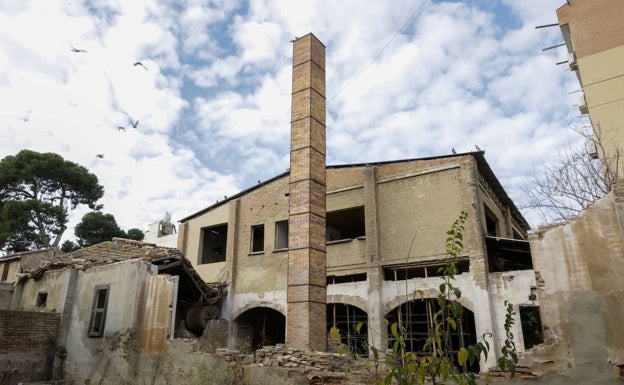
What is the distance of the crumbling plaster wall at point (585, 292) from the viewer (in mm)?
6789

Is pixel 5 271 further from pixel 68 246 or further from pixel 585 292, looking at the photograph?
pixel 585 292

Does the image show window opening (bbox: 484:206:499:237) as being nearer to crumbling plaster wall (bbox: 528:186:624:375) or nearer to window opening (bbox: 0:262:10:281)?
crumbling plaster wall (bbox: 528:186:624:375)

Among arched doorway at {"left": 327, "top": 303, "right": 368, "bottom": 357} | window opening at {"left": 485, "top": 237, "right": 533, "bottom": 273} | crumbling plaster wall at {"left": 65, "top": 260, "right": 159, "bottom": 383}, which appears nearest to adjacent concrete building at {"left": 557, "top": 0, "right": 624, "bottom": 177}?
window opening at {"left": 485, "top": 237, "right": 533, "bottom": 273}

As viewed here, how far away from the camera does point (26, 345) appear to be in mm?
12422

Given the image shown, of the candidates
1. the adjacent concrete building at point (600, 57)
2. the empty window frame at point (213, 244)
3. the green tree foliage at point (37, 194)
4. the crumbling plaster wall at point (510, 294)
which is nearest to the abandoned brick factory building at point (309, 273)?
the crumbling plaster wall at point (510, 294)

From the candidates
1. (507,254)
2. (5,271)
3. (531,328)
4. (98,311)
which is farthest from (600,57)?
(5,271)

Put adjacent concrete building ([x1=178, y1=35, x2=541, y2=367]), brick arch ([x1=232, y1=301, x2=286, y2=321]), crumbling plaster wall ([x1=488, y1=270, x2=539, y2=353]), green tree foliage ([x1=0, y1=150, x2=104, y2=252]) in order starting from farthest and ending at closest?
1. green tree foliage ([x1=0, y1=150, x2=104, y2=252])
2. brick arch ([x1=232, y1=301, x2=286, y2=321])
3. adjacent concrete building ([x1=178, y1=35, x2=541, y2=367])
4. crumbling plaster wall ([x1=488, y1=270, x2=539, y2=353])

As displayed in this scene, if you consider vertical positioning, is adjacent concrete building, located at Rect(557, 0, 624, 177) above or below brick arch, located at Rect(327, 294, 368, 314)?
above

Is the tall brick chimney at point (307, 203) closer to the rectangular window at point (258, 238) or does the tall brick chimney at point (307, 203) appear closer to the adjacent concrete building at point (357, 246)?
the adjacent concrete building at point (357, 246)

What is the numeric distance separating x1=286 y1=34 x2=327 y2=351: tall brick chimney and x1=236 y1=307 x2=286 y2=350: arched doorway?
219 inches

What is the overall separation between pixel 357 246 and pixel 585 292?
8.99 meters

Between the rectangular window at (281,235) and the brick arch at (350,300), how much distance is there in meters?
3.12

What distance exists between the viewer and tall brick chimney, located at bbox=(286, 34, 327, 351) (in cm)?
1259

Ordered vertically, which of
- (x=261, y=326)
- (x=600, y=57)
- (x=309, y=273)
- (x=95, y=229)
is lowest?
(x=261, y=326)
